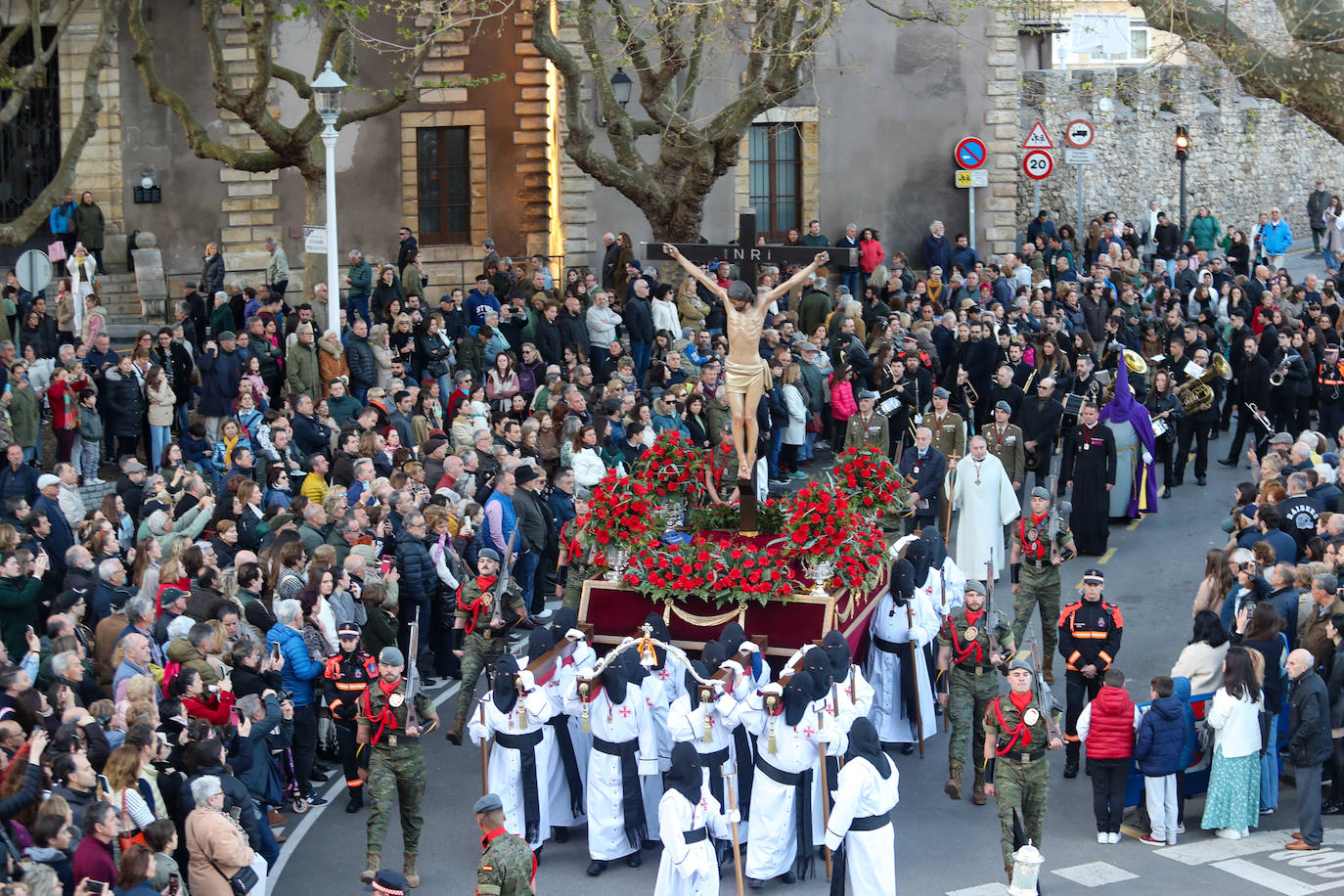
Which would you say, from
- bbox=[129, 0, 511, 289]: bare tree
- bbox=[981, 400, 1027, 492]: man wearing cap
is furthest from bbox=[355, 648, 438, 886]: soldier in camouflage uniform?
bbox=[129, 0, 511, 289]: bare tree

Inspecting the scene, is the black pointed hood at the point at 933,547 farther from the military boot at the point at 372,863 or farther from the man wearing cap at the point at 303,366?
the man wearing cap at the point at 303,366

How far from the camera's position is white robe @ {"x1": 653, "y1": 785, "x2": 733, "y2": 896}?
11.0 metres

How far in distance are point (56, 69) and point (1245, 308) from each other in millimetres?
18926

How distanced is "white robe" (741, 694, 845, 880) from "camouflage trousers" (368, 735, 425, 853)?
2.27m

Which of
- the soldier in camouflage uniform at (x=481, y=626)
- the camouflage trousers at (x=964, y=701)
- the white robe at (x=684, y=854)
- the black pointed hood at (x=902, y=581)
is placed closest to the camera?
the white robe at (x=684, y=854)

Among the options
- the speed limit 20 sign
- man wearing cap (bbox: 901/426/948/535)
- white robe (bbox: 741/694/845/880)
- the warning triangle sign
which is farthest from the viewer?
the warning triangle sign

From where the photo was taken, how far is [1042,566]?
50.5ft

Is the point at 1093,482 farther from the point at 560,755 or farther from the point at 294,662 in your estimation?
the point at 294,662

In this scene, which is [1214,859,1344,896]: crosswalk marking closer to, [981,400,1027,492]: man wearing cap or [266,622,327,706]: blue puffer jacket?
[266,622,327,706]: blue puffer jacket

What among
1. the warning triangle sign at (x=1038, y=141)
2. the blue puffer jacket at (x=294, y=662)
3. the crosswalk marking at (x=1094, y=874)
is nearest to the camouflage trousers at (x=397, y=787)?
the blue puffer jacket at (x=294, y=662)

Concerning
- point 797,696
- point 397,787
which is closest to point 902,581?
point 797,696

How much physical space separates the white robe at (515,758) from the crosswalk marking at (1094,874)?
144 inches

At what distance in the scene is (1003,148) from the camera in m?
32.2

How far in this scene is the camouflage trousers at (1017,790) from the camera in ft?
39.0
